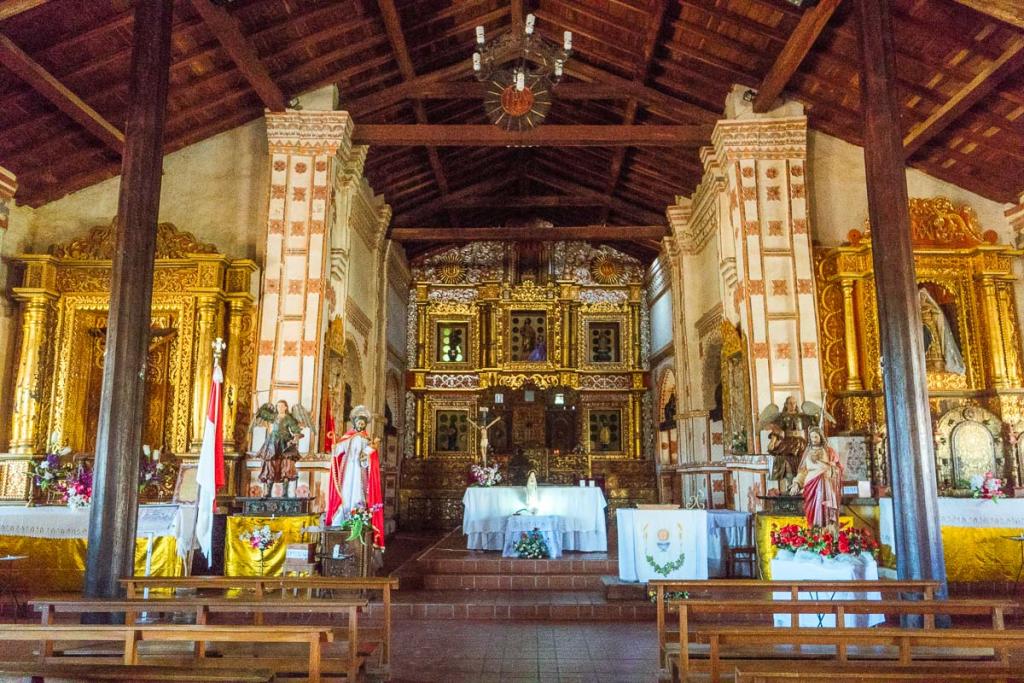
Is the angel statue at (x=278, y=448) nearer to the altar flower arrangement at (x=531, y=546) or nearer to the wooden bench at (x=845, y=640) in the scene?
the altar flower arrangement at (x=531, y=546)

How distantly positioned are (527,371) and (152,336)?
9.17m

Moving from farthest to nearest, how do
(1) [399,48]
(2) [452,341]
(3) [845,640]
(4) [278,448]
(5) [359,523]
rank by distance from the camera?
(2) [452,341] < (1) [399,48] < (4) [278,448] < (5) [359,523] < (3) [845,640]

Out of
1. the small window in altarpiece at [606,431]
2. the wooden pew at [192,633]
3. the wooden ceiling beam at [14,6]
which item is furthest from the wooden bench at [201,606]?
the small window in altarpiece at [606,431]

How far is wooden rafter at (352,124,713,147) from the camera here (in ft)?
36.0

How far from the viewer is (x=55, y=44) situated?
8.41m

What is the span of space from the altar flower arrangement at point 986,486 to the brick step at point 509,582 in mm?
4685

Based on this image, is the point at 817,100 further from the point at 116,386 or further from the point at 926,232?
the point at 116,386

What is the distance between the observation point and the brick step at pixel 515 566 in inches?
372

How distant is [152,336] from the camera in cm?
1102

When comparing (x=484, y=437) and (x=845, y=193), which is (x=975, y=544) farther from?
(x=484, y=437)

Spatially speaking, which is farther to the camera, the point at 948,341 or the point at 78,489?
the point at 948,341

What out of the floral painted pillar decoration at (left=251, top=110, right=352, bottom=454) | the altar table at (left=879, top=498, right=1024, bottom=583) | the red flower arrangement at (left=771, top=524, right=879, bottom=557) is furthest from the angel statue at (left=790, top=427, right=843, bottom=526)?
the floral painted pillar decoration at (left=251, top=110, right=352, bottom=454)

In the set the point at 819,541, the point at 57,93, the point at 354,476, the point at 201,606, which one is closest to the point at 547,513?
the point at 354,476

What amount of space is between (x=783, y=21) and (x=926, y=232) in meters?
3.79
